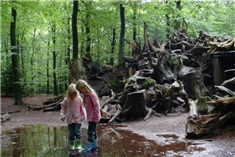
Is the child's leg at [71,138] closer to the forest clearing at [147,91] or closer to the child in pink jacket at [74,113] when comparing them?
the child in pink jacket at [74,113]

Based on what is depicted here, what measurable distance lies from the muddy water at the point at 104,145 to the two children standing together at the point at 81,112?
0.28m

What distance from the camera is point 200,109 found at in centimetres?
837

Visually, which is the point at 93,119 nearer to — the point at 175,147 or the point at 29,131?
the point at 175,147

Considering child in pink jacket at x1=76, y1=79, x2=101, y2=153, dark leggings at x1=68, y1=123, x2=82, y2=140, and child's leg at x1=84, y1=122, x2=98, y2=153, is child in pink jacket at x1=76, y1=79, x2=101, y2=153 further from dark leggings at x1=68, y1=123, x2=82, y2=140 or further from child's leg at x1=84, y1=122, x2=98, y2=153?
dark leggings at x1=68, y1=123, x2=82, y2=140

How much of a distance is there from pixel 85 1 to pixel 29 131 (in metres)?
11.8

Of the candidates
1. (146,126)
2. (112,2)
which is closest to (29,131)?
(146,126)

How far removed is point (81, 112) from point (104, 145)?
0.97 meters

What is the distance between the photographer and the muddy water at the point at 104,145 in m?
5.72

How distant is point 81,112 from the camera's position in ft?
20.9

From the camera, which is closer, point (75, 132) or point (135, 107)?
point (75, 132)

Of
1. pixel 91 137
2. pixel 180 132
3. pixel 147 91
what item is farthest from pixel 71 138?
pixel 147 91

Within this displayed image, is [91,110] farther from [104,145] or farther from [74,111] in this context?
[104,145]

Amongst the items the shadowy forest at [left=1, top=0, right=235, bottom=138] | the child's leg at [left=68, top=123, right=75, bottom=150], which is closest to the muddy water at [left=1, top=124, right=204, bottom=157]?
the child's leg at [left=68, top=123, right=75, bottom=150]

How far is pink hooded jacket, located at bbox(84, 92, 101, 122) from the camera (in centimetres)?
607
